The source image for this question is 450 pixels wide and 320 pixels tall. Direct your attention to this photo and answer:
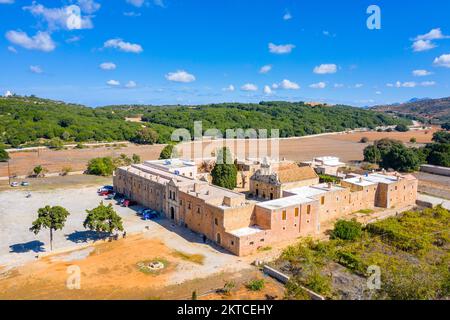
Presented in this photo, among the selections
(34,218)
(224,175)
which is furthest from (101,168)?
(224,175)

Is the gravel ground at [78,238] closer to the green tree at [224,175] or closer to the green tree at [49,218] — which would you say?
the green tree at [49,218]

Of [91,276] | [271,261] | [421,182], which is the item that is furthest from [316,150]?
[91,276]

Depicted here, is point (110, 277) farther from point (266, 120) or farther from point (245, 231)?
point (266, 120)

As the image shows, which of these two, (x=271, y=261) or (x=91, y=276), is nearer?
(x=91, y=276)

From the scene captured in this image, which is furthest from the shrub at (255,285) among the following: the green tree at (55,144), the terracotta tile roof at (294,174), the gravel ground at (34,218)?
the green tree at (55,144)

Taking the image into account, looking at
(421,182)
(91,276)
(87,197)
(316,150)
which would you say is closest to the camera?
(91,276)

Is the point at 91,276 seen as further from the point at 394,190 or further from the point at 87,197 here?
the point at 394,190
